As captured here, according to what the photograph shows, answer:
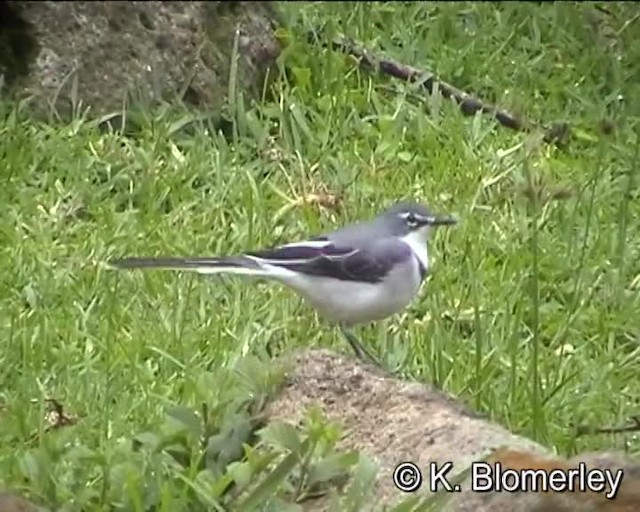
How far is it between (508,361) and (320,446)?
122 centimetres

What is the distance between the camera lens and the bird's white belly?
4855 mm

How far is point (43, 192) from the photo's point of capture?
5.97 meters

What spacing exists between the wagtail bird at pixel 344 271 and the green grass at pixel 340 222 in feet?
0.46

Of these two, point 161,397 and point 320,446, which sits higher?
point 320,446

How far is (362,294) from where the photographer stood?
16.0 ft

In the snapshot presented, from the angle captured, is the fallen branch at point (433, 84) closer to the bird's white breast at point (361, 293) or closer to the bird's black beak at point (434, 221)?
the bird's black beak at point (434, 221)

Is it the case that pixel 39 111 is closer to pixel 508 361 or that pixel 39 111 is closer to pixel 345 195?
pixel 345 195

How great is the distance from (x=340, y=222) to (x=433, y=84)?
104cm

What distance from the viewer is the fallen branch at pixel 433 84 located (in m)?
6.54

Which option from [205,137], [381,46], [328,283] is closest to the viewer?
[328,283]

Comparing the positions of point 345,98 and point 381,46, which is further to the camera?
point 381,46

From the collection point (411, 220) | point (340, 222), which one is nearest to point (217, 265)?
point (411, 220)

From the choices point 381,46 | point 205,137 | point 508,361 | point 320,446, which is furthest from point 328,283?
point 381,46

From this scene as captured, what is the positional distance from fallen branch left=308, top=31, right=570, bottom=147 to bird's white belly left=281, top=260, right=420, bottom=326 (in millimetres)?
1703
